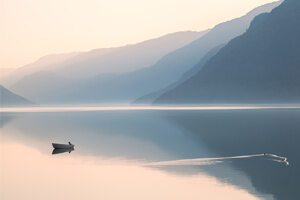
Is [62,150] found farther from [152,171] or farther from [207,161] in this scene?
[152,171]

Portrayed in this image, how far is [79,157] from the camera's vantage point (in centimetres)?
7981

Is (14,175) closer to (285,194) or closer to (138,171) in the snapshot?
(138,171)

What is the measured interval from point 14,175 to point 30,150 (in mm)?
30821

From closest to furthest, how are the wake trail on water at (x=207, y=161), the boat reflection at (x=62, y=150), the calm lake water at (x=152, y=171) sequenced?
1. the calm lake water at (x=152, y=171)
2. the wake trail on water at (x=207, y=161)
3. the boat reflection at (x=62, y=150)

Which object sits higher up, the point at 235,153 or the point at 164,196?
the point at 235,153

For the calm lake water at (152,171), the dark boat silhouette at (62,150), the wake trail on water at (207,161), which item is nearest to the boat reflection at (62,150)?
the dark boat silhouette at (62,150)

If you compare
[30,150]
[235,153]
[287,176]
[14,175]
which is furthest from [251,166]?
[30,150]

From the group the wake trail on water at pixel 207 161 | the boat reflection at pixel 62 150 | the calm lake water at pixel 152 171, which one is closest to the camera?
the calm lake water at pixel 152 171

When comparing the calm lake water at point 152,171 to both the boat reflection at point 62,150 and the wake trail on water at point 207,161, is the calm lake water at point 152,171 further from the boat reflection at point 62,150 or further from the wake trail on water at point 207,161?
the boat reflection at point 62,150

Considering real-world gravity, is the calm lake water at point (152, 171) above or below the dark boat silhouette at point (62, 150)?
below

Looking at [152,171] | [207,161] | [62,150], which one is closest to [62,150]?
[62,150]

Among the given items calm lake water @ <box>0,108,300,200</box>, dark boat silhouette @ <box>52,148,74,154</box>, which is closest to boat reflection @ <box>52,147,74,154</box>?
dark boat silhouette @ <box>52,148,74,154</box>

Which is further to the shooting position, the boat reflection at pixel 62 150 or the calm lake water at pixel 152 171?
the boat reflection at pixel 62 150

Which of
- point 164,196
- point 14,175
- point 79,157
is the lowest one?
point 164,196
